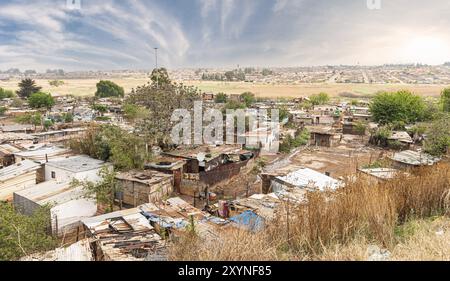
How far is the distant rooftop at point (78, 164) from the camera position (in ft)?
37.3

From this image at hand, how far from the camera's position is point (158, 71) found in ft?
55.2

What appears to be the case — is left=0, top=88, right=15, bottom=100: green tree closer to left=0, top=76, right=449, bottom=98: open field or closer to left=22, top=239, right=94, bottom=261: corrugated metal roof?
left=0, top=76, right=449, bottom=98: open field

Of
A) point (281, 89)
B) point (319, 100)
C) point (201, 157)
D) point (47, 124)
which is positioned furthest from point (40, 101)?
point (281, 89)

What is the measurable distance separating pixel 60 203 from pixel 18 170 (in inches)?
156

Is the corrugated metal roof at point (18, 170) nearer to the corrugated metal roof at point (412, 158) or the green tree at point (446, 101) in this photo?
the corrugated metal roof at point (412, 158)

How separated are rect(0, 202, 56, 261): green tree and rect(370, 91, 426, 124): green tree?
27719mm

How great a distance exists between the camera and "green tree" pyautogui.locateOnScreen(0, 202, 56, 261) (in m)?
5.47

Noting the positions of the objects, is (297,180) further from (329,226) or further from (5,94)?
(5,94)

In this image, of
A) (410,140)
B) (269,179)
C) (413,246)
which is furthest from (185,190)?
(410,140)

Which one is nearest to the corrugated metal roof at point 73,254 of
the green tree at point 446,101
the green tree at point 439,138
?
the green tree at point 439,138

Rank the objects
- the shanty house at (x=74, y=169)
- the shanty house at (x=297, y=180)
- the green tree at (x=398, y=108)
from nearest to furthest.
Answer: the shanty house at (x=297, y=180) < the shanty house at (x=74, y=169) < the green tree at (x=398, y=108)

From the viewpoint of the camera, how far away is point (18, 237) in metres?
5.34

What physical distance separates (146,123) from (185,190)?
179 inches

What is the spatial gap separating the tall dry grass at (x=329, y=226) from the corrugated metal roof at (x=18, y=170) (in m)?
11.0
